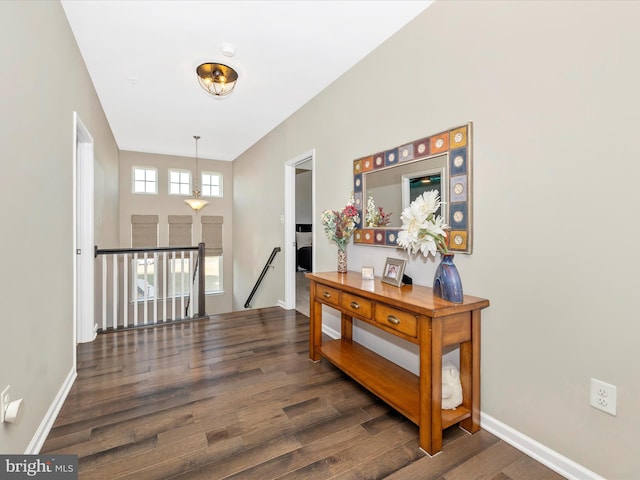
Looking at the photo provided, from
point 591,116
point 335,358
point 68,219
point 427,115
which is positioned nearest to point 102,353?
point 68,219

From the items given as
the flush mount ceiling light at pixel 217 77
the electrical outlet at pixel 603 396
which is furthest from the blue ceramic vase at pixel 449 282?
the flush mount ceiling light at pixel 217 77

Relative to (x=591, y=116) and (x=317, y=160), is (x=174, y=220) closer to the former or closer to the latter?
(x=317, y=160)

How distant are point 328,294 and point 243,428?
1108 mm

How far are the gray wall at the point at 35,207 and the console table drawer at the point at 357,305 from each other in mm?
1838

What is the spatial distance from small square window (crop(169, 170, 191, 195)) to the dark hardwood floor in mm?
4714

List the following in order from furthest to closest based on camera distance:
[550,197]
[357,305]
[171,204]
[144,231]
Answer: [171,204], [144,231], [357,305], [550,197]

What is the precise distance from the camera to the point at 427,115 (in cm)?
221

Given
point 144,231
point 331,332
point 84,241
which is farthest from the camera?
point 144,231

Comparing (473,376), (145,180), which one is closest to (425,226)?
(473,376)

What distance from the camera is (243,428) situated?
1807mm

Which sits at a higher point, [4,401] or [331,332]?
[4,401]

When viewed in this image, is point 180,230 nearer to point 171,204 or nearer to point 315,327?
point 171,204

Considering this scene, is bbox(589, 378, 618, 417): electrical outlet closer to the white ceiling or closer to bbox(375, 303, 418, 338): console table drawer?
bbox(375, 303, 418, 338): console table drawer

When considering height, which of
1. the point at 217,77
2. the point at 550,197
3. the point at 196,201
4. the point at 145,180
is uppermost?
the point at 217,77
